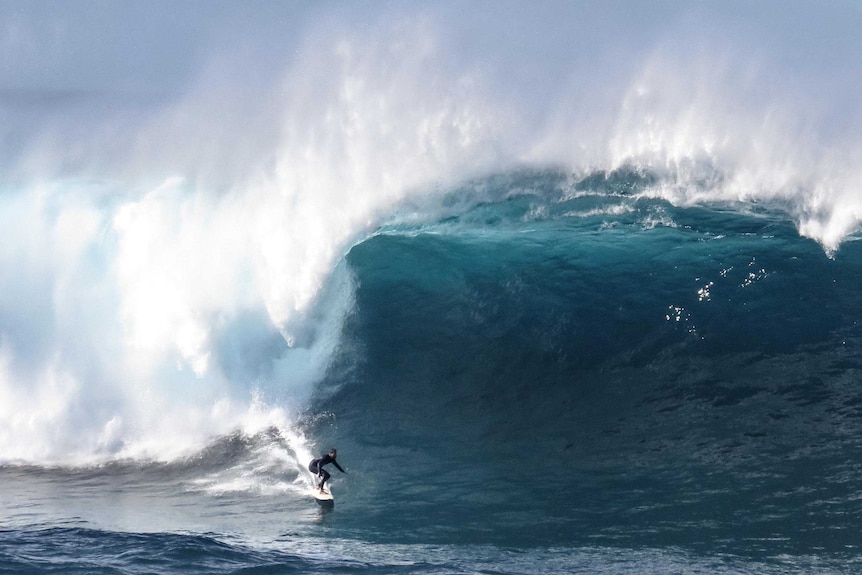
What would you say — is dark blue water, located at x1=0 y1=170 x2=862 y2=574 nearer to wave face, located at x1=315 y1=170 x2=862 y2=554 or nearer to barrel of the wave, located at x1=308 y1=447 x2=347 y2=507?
wave face, located at x1=315 y1=170 x2=862 y2=554

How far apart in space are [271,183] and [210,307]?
113 inches

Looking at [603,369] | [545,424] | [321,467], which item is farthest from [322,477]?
[603,369]

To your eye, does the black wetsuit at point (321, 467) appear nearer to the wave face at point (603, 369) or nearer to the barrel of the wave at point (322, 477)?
A: the barrel of the wave at point (322, 477)

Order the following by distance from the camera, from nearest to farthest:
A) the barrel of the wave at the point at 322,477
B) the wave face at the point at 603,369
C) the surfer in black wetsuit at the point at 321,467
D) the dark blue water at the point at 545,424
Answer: the dark blue water at the point at 545,424 → the wave face at the point at 603,369 → the barrel of the wave at the point at 322,477 → the surfer in black wetsuit at the point at 321,467

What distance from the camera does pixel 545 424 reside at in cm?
1314

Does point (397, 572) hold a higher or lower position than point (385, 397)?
lower

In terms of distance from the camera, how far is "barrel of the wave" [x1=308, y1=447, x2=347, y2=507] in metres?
11.7

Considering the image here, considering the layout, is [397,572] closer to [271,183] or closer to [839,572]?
[839,572]

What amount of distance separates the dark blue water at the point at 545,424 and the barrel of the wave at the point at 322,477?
8.1 inches

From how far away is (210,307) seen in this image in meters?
16.7

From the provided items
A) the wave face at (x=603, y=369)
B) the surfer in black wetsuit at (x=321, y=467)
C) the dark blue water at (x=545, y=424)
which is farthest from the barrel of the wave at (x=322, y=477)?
the wave face at (x=603, y=369)

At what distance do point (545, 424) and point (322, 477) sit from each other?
3.52 metres

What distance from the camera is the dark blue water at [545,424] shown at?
9781 mm

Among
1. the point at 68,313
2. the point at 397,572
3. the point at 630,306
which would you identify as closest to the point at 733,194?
the point at 630,306
